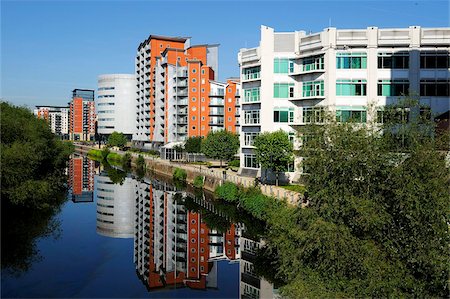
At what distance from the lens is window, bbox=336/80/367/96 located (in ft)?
141

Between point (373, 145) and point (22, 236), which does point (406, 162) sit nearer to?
point (373, 145)

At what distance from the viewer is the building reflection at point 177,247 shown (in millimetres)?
27281

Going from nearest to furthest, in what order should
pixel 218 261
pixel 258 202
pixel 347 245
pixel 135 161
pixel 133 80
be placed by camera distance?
1. pixel 347 245
2. pixel 218 261
3. pixel 258 202
4. pixel 135 161
5. pixel 133 80

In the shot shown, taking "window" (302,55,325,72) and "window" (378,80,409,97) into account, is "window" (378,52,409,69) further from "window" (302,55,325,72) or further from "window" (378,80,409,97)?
"window" (302,55,325,72)

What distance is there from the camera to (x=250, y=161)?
51.7m

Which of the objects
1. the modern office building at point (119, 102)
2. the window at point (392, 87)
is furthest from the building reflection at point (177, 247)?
the modern office building at point (119, 102)

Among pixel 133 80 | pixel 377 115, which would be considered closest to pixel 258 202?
pixel 377 115

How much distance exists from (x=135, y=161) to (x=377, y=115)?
73.9 metres

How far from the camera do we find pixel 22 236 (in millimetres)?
32094

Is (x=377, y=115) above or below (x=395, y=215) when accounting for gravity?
above

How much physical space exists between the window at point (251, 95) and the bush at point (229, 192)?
1154 centimetres

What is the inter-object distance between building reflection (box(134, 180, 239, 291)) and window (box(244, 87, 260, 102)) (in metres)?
15.0

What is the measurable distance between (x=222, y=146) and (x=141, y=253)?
1357 inches

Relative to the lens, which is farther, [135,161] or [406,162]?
[135,161]
